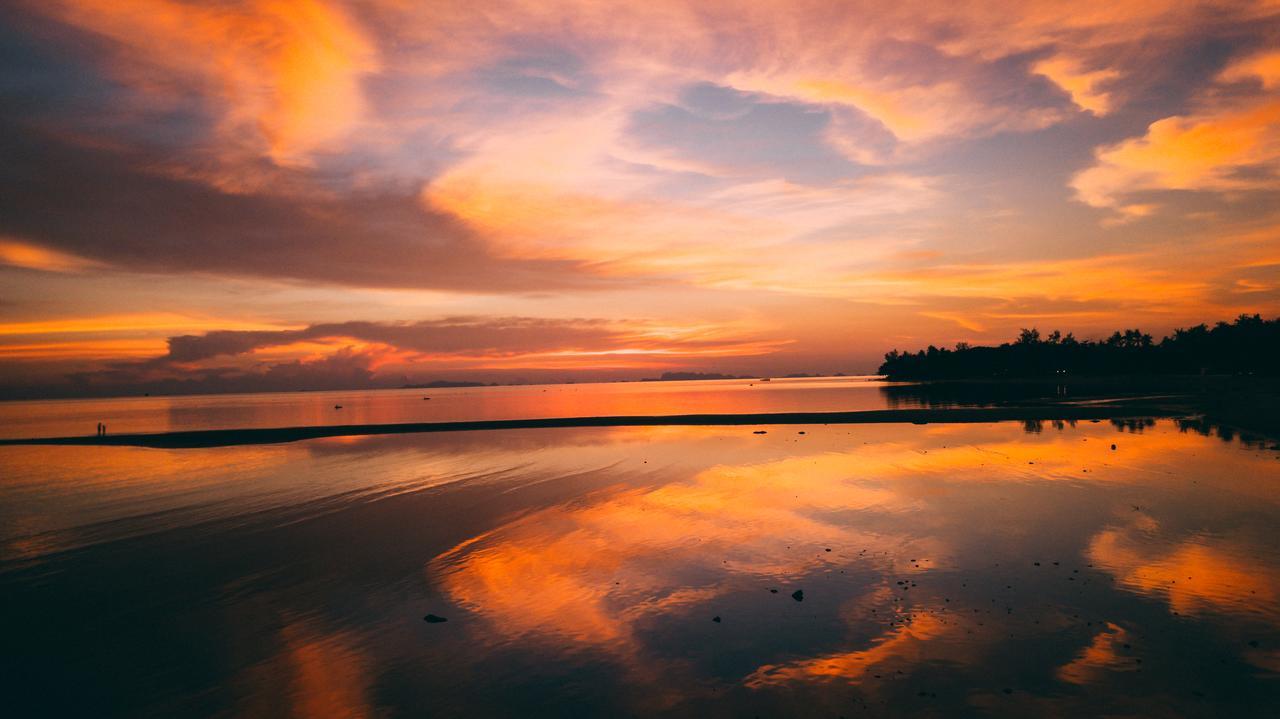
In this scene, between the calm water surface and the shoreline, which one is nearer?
the calm water surface

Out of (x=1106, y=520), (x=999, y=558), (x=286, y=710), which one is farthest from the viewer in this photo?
(x=1106, y=520)

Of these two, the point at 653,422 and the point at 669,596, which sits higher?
the point at 669,596

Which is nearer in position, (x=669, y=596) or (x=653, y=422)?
(x=669, y=596)

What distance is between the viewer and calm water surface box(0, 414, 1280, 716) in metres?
9.69

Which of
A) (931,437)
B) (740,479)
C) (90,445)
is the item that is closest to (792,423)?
(931,437)

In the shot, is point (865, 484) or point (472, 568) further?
point (865, 484)

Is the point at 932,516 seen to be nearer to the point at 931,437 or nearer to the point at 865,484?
the point at 865,484

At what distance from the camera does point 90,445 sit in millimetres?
61094

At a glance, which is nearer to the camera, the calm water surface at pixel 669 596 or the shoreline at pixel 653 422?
the calm water surface at pixel 669 596

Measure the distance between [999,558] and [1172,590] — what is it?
11.3ft

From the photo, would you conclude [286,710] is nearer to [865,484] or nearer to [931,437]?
[865,484]

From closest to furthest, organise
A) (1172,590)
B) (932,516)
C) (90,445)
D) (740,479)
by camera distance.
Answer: (1172,590) → (932,516) → (740,479) → (90,445)

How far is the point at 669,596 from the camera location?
14.0m

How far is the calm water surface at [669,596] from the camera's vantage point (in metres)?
9.69
